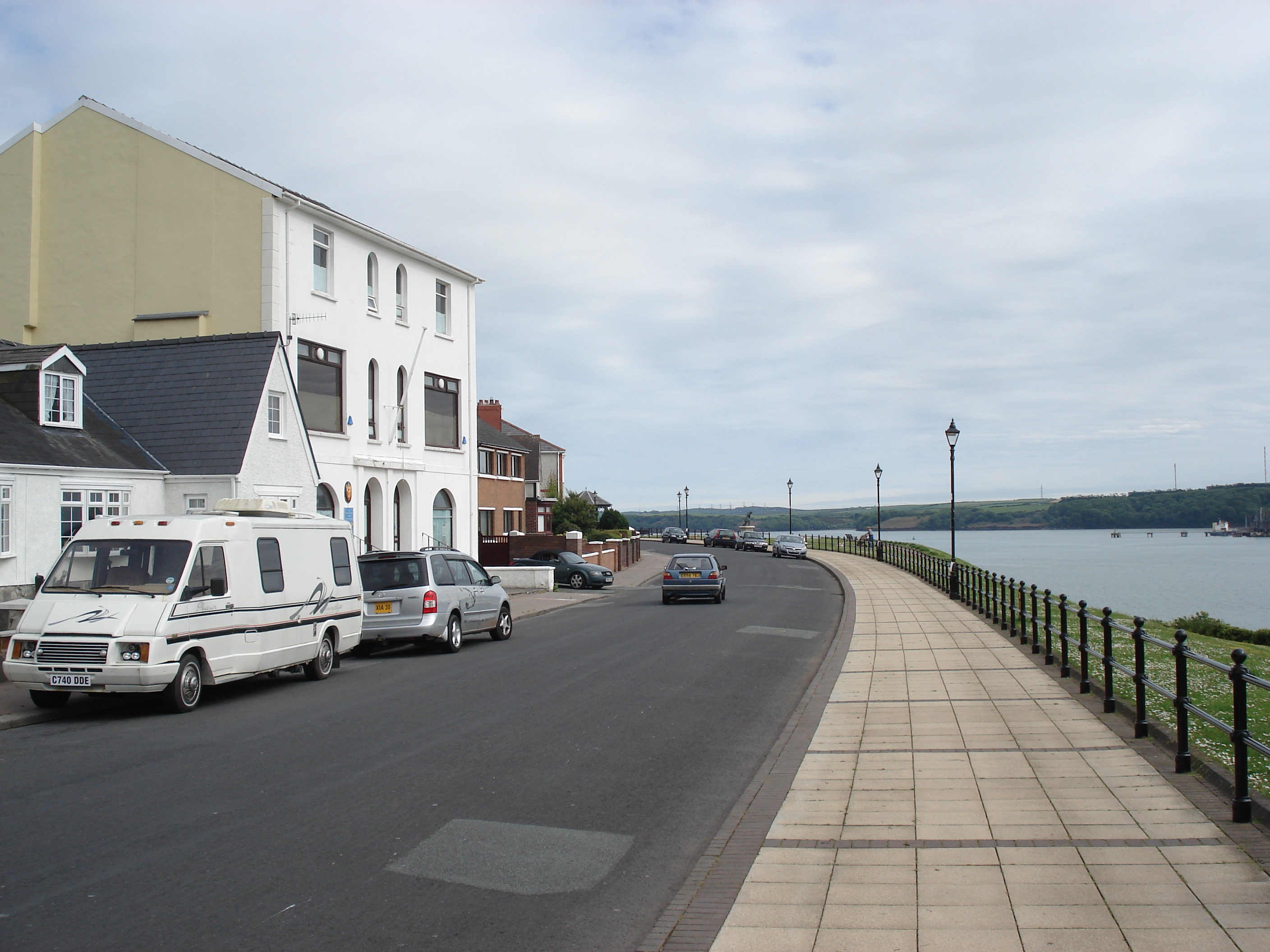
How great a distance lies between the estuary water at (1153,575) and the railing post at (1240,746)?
3295 cm

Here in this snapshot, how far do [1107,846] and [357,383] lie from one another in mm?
26106

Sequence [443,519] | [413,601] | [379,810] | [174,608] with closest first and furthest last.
A: [379,810], [174,608], [413,601], [443,519]

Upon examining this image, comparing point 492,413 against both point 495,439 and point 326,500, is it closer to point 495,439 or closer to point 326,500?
point 495,439

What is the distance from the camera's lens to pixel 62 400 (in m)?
19.1

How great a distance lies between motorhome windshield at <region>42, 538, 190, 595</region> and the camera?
11.4m

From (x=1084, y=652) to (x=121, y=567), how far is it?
36.7 feet

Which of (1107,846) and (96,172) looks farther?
(96,172)

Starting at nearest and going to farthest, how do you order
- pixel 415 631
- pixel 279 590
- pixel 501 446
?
pixel 279 590 < pixel 415 631 < pixel 501 446

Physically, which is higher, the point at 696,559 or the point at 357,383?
the point at 357,383

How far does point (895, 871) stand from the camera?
5801 millimetres

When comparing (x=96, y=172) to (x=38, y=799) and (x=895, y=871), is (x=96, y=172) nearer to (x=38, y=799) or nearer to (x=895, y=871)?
(x=38, y=799)

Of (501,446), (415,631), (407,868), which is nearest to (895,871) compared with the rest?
(407,868)

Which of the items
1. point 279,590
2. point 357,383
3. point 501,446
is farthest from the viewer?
point 501,446

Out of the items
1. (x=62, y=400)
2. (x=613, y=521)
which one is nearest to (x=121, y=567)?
(x=62, y=400)
